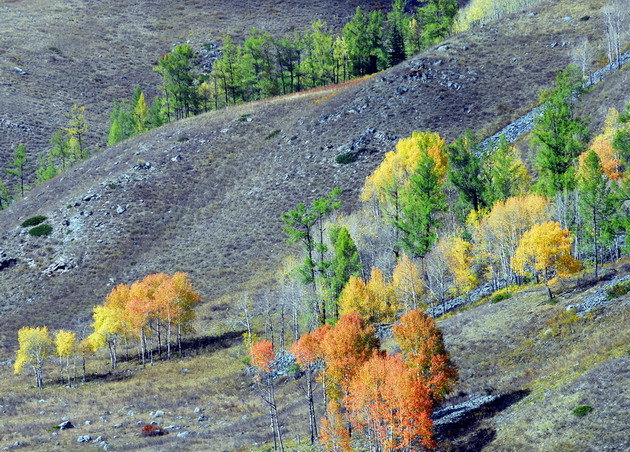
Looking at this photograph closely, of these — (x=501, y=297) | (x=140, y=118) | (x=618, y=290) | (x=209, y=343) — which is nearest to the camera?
(x=618, y=290)

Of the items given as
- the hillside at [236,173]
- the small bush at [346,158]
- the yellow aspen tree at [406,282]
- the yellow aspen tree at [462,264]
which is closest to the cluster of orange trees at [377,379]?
the yellow aspen tree at [406,282]

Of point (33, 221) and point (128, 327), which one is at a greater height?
point (33, 221)

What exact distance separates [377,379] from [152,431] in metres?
21.3

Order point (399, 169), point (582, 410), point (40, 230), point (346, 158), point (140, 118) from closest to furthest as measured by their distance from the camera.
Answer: point (582, 410) < point (399, 169) < point (40, 230) < point (346, 158) < point (140, 118)

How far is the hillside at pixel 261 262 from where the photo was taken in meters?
38.5

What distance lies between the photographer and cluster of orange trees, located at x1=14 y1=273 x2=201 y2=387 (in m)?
66.4

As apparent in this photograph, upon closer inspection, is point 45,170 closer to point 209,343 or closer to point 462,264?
point 209,343

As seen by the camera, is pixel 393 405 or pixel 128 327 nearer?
pixel 393 405

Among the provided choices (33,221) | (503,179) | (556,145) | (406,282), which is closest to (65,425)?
(406,282)

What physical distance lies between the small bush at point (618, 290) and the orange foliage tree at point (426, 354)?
13075 millimetres

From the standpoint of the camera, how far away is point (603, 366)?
3491 cm

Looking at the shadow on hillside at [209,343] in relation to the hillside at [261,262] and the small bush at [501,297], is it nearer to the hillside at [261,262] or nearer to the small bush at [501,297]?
the hillside at [261,262]

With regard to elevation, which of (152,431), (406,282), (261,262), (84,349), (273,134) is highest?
(273,134)

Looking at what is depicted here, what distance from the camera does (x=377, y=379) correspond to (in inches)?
1453
